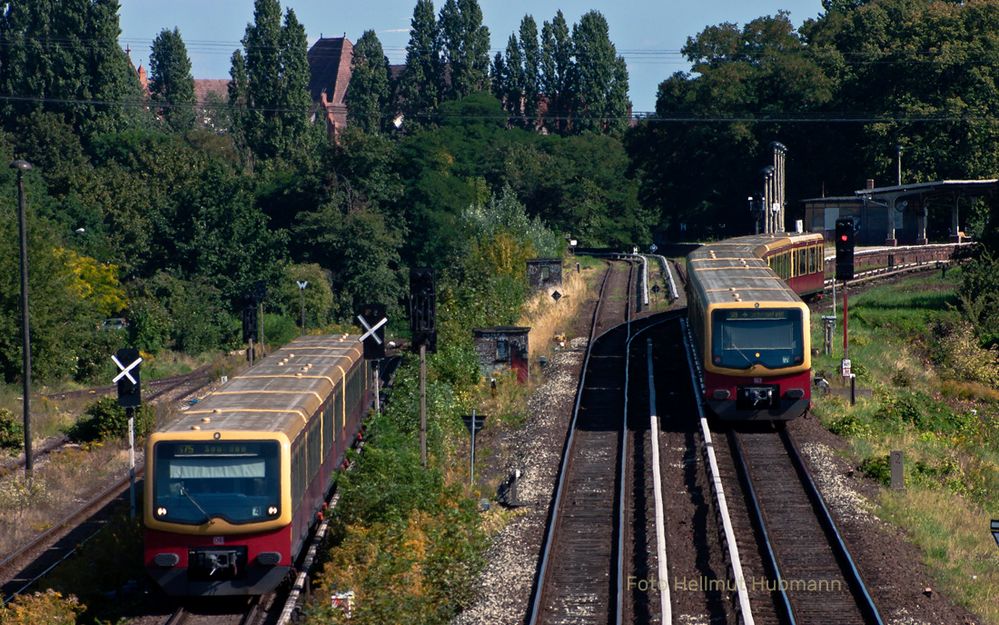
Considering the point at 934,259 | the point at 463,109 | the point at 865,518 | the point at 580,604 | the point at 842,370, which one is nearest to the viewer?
the point at 580,604

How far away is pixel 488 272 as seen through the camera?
4703cm

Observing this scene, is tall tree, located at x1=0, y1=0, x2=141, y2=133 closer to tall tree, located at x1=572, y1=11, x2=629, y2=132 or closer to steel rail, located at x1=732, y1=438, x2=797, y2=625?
tall tree, located at x1=572, y1=11, x2=629, y2=132

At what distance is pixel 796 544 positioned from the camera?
1819 cm

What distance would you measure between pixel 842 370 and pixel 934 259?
35.9 meters

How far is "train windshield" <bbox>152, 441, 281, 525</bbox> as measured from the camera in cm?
1510

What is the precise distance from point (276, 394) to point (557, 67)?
98394 mm

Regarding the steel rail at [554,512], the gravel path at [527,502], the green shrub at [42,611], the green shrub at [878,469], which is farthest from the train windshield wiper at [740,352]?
the green shrub at [42,611]

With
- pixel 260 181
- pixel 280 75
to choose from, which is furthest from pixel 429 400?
pixel 280 75

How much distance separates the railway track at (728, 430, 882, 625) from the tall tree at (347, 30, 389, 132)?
86880mm

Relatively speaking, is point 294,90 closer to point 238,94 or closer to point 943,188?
point 238,94

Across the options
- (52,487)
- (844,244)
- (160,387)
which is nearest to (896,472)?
(844,244)

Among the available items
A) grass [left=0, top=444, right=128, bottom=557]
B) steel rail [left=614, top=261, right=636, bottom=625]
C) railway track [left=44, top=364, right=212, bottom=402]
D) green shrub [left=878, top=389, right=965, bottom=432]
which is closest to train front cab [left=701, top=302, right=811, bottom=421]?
steel rail [left=614, top=261, right=636, bottom=625]

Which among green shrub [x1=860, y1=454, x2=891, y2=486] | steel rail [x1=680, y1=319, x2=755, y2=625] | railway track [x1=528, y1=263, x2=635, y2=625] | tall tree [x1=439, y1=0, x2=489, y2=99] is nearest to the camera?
steel rail [x1=680, y1=319, x2=755, y2=625]

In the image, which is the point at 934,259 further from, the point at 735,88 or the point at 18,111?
the point at 18,111
